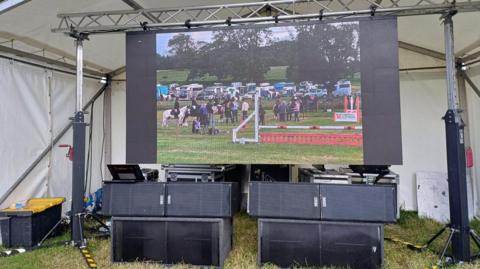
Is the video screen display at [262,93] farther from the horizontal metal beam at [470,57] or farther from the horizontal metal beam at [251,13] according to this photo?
the horizontal metal beam at [470,57]

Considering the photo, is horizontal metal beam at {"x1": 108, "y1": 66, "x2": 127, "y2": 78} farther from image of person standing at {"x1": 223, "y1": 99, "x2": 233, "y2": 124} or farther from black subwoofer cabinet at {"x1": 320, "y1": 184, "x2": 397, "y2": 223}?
black subwoofer cabinet at {"x1": 320, "y1": 184, "x2": 397, "y2": 223}

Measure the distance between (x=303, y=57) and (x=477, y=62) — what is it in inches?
126

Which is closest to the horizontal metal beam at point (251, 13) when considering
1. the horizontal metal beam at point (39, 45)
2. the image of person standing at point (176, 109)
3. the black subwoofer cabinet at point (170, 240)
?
the horizontal metal beam at point (39, 45)

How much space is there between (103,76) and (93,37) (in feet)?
4.94

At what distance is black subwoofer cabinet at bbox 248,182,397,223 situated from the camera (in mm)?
2945

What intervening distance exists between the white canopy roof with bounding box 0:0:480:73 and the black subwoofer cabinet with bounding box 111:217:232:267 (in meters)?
2.65

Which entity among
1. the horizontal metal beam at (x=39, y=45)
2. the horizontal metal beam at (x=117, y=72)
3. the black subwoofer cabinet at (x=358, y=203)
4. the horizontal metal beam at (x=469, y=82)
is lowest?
the black subwoofer cabinet at (x=358, y=203)

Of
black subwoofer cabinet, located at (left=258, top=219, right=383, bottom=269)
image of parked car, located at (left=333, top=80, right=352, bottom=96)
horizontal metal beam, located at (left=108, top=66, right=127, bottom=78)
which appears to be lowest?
black subwoofer cabinet, located at (left=258, top=219, right=383, bottom=269)

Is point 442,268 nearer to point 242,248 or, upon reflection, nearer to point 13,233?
point 242,248

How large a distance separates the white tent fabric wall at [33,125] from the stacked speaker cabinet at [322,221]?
11.2ft

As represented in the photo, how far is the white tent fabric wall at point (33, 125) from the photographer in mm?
3900

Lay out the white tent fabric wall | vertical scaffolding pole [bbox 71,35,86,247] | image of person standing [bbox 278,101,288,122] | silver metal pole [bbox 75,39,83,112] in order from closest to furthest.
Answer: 1. image of person standing [bbox 278,101,288,122]
2. vertical scaffolding pole [bbox 71,35,86,247]
3. silver metal pole [bbox 75,39,83,112]
4. the white tent fabric wall

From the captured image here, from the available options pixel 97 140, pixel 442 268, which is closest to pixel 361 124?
pixel 442 268

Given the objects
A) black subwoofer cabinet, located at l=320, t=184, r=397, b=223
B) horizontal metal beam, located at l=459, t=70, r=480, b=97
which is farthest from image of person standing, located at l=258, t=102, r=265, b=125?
horizontal metal beam, located at l=459, t=70, r=480, b=97
